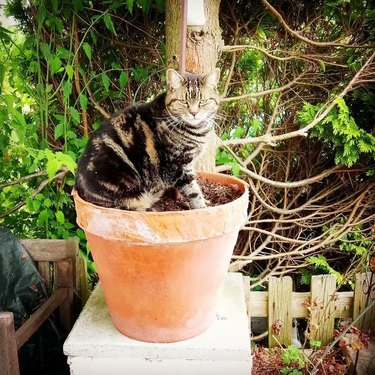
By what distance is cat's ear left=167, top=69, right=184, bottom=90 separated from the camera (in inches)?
54.9

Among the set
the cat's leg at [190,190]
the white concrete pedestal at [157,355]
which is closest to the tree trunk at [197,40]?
the cat's leg at [190,190]

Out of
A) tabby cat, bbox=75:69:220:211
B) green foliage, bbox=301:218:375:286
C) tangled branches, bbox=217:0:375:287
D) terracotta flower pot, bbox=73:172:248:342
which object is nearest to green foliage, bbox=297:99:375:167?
tangled branches, bbox=217:0:375:287

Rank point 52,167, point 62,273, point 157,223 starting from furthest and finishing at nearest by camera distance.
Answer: point 62,273 → point 52,167 → point 157,223

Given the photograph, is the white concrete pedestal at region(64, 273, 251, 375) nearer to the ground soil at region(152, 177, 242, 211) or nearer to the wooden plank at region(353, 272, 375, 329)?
the ground soil at region(152, 177, 242, 211)

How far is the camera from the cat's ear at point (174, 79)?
1.39 m

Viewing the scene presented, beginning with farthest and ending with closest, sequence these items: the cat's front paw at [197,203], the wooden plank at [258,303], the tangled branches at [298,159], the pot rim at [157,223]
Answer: the wooden plank at [258,303]
the tangled branches at [298,159]
the cat's front paw at [197,203]
the pot rim at [157,223]

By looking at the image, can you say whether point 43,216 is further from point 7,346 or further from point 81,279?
point 7,346

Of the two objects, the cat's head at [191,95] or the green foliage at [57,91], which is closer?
the cat's head at [191,95]

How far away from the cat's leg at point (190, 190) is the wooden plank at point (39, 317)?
70cm

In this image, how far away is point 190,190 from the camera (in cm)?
141

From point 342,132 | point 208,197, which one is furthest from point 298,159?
point 208,197

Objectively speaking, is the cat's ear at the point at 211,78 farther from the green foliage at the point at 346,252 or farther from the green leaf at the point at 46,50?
the green foliage at the point at 346,252

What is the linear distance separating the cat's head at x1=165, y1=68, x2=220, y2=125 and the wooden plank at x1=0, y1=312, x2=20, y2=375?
0.85 m

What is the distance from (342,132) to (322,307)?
34.8 inches
